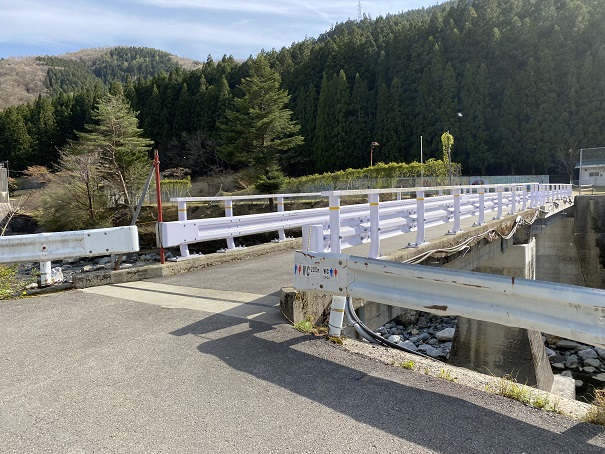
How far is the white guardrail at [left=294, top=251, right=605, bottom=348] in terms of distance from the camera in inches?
111

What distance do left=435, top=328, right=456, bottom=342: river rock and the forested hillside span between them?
159 feet

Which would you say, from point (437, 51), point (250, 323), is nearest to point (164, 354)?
point (250, 323)

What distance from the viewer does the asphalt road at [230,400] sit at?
2.46 meters

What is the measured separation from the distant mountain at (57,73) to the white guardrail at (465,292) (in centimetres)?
12226

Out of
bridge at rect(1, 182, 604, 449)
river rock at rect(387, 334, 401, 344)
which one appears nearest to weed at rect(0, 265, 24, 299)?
bridge at rect(1, 182, 604, 449)

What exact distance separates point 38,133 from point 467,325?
97152 mm

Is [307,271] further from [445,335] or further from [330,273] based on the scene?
[445,335]

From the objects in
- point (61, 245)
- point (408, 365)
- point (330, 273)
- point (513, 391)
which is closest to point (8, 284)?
point (61, 245)

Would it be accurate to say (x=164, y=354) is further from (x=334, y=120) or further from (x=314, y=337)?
(x=334, y=120)

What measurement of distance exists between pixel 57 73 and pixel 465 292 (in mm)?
179306

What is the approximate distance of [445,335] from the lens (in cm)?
1232

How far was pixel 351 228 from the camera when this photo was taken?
6.82m

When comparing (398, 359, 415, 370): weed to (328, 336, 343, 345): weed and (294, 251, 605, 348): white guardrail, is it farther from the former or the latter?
(328, 336, 343, 345): weed

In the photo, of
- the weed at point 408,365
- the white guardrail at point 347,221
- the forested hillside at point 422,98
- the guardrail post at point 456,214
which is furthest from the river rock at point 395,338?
the forested hillside at point 422,98
